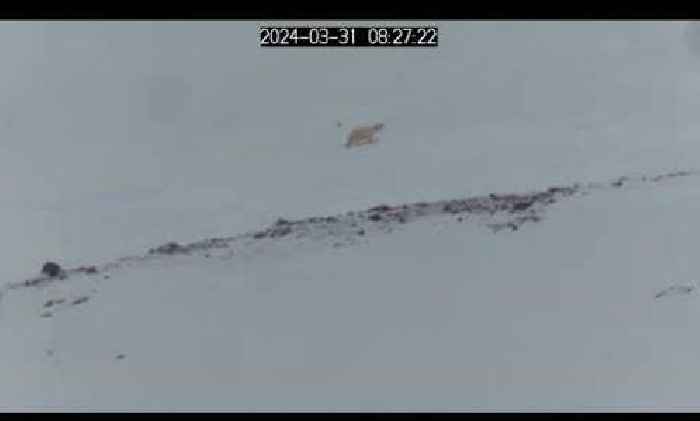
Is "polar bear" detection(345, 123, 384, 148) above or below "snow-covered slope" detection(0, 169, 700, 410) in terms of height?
above

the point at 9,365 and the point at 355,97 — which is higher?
the point at 355,97

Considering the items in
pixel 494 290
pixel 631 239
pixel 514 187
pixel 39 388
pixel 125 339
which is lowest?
pixel 39 388

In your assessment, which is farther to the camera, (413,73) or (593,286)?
(413,73)

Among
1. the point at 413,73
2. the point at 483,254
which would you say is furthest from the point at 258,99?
the point at 483,254

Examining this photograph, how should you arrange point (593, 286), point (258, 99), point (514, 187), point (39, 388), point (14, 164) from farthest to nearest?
point (258, 99) → point (14, 164) → point (514, 187) → point (593, 286) → point (39, 388)

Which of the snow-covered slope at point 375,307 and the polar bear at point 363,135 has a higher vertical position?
the polar bear at point 363,135

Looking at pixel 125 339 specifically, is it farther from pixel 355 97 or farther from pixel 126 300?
pixel 355 97
